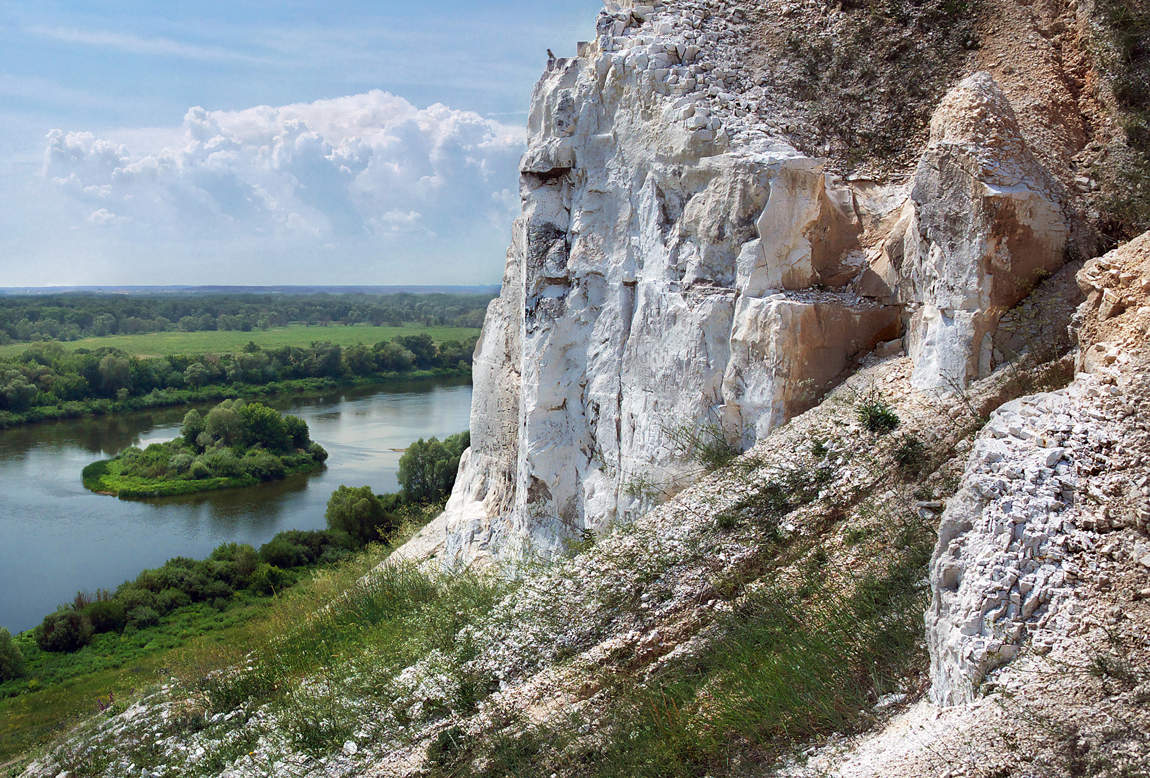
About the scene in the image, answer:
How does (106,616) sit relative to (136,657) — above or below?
above

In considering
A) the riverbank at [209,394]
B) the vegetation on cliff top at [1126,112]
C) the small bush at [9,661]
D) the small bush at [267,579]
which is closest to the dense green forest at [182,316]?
the riverbank at [209,394]

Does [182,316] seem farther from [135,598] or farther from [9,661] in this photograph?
[9,661]

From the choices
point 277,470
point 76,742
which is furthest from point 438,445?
point 76,742

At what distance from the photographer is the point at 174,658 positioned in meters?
12.7

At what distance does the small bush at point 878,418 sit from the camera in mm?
6535

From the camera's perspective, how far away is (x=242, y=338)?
91750mm

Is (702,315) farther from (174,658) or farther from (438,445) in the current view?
(438,445)

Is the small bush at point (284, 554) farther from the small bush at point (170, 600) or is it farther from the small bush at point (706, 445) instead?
the small bush at point (706, 445)

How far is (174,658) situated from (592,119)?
9.74m

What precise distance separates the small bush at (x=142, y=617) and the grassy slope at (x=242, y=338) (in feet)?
174

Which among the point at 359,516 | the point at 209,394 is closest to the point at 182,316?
the point at 209,394

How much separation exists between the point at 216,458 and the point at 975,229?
127ft

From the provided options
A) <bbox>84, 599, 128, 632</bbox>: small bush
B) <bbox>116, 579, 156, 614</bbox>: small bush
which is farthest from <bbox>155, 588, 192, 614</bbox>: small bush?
<bbox>84, 599, 128, 632</bbox>: small bush

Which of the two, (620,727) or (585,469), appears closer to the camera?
(620,727)
